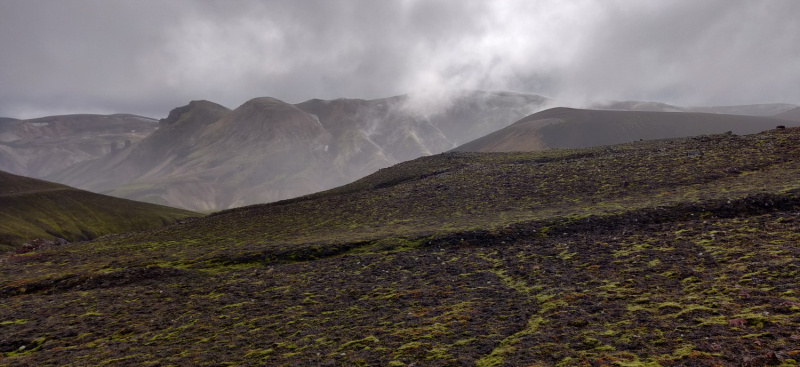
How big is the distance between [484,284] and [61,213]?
424 feet

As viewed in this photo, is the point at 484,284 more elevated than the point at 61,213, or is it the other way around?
the point at 484,284

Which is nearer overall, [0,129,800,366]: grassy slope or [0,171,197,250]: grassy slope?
[0,129,800,366]: grassy slope

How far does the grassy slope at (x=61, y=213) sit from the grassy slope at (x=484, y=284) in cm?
6853

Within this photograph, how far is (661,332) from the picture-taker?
410 inches

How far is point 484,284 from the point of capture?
17.8m

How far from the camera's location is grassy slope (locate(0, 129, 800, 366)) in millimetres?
10977

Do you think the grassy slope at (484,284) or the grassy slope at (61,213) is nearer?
the grassy slope at (484,284)

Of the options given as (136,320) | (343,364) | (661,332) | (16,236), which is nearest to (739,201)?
(661,332)

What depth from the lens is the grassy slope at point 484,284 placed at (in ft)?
36.0

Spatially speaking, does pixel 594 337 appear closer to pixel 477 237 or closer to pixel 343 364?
pixel 343 364

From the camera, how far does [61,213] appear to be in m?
106

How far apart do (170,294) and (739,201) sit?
111ft

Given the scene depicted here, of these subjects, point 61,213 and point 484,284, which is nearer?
point 484,284

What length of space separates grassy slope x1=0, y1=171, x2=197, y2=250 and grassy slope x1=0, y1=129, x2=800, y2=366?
68534 millimetres
